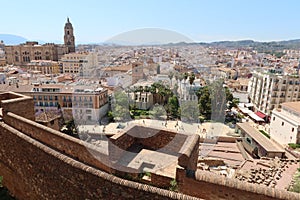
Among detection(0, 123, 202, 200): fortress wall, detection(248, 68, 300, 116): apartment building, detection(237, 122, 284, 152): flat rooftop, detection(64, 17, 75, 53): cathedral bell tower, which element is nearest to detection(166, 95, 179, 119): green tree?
detection(0, 123, 202, 200): fortress wall

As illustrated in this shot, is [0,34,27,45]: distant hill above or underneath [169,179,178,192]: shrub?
above

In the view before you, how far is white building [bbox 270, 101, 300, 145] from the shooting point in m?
20.3

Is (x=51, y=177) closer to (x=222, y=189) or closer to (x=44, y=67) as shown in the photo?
(x=222, y=189)

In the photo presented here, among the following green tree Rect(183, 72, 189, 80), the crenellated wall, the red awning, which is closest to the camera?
the crenellated wall

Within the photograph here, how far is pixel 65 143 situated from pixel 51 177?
3.51 feet

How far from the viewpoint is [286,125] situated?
21.3 m

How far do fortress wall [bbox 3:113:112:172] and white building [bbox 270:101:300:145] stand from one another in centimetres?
2042

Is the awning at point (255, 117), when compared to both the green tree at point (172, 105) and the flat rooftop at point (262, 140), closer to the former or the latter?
→ the flat rooftop at point (262, 140)

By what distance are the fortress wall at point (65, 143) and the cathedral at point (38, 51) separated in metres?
61.9

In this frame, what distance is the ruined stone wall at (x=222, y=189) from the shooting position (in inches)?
133

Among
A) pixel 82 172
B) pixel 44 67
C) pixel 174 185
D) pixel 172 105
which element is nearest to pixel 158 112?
pixel 172 105

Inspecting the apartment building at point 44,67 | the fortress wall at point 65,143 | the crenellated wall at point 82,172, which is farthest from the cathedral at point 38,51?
the crenellated wall at point 82,172

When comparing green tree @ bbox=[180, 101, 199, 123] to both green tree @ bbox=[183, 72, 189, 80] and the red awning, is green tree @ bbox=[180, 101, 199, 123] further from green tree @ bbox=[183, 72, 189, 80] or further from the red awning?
the red awning

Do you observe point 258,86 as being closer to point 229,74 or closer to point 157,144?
point 229,74
